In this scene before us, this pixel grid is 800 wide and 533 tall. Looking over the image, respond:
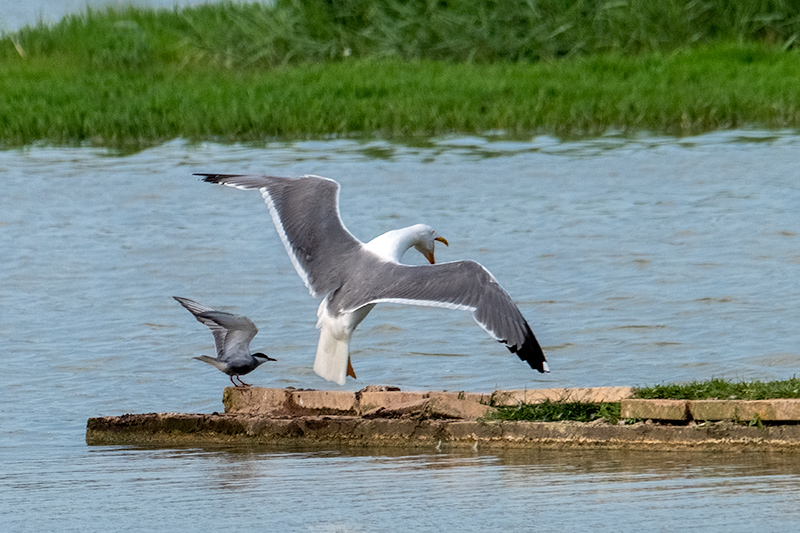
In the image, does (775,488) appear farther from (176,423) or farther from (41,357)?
(41,357)

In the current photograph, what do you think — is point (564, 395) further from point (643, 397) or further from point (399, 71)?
point (399, 71)

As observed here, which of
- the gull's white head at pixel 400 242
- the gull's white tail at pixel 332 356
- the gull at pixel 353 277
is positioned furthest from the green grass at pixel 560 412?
the gull's white head at pixel 400 242

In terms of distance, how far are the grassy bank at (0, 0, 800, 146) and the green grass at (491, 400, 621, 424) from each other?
534 inches

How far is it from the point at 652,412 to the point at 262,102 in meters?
15.7

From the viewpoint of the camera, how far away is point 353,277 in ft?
24.9

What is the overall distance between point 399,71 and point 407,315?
1258 centimetres

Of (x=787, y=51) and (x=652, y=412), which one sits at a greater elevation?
(x=787, y=51)

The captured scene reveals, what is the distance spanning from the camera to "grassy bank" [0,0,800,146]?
2075 cm

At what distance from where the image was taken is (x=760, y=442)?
21.1 feet

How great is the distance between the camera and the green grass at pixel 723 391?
6.78 meters

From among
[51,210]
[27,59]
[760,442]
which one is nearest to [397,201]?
[51,210]

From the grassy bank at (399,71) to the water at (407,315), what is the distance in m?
0.45

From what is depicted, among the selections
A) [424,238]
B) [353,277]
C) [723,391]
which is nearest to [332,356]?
[353,277]

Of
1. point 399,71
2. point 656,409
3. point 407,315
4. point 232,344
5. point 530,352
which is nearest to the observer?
point 656,409
